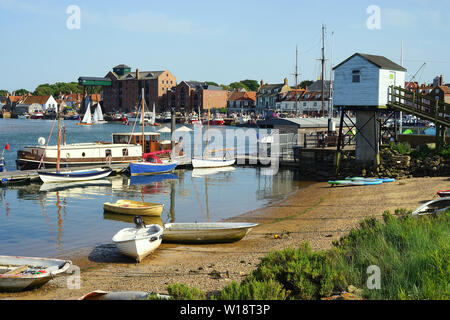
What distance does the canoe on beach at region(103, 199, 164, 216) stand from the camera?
95.2 feet

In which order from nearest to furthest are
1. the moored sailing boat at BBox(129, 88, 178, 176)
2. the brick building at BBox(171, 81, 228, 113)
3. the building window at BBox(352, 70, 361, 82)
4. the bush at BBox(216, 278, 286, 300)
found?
the bush at BBox(216, 278, 286, 300), the building window at BBox(352, 70, 361, 82), the moored sailing boat at BBox(129, 88, 178, 176), the brick building at BBox(171, 81, 228, 113)

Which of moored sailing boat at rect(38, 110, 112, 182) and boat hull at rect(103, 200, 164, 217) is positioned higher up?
moored sailing boat at rect(38, 110, 112, 182)

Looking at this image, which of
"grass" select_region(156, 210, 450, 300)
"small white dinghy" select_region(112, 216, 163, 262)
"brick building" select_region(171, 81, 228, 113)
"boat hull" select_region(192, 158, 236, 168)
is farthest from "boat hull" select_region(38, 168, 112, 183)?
"brick building" select_region(171, 81, 228, 113)

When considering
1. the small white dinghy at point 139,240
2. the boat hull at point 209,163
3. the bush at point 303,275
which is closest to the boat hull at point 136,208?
the small white dinghy at point 139,240

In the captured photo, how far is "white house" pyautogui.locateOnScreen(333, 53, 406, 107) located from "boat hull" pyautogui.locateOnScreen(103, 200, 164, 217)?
17905 mm

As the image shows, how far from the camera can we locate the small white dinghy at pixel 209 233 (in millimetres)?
21672

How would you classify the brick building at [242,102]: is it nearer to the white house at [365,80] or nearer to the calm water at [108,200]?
the calm water at [108,200]

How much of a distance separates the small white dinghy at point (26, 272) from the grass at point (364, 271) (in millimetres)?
7181

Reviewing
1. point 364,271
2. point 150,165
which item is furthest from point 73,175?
point 364,271

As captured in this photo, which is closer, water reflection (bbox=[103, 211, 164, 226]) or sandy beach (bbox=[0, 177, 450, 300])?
sandy beach (bbox=[0, 177, 450, 300])

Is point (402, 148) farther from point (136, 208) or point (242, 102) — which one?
point (242, 102)

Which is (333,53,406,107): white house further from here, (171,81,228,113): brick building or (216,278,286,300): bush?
(171,81,228,113): brick building

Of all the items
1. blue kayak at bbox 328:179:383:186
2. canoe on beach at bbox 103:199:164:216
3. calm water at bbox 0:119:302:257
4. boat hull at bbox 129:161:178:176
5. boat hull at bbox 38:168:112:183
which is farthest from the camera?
boat hull at bbox 129:161:178:176

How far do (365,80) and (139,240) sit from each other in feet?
80.3
